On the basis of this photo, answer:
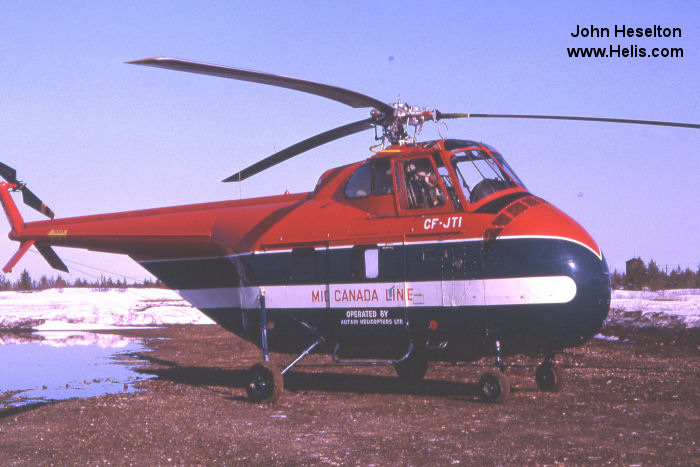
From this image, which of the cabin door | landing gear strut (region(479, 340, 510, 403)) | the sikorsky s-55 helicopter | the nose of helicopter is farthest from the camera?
the cabin door

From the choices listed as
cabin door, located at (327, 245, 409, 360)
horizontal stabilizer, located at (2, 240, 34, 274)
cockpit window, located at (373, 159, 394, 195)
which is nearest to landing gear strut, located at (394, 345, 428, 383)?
cabin door, located at (327, 245, 409, 360)

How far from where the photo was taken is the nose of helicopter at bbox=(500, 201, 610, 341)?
398 inches

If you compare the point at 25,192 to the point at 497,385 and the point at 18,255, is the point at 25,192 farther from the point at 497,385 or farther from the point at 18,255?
the point at 497,385

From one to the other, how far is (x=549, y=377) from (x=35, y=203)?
43.1 ft

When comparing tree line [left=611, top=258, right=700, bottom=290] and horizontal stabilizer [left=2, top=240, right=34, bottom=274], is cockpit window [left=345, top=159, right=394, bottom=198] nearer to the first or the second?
horizontal stabilizer [left=2, top=240, right=34, bottom=274]

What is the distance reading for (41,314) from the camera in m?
33.1

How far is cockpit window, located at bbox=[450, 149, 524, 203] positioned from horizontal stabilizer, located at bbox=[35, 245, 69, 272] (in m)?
10.4

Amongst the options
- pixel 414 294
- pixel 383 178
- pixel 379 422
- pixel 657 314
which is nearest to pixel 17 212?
pixel 383 178

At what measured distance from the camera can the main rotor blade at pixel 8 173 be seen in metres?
17.2

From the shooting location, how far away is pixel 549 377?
11.8 metres

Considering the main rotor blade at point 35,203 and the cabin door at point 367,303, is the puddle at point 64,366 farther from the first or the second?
the cabin door at point 367,303

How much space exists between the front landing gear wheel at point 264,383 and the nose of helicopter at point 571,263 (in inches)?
182

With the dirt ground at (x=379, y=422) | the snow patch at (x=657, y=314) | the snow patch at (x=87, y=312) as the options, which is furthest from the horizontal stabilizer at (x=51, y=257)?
the snow patch at (x=657, y=314)

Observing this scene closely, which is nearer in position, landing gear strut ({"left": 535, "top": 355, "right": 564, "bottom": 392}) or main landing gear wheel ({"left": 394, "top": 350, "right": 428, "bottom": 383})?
landing gear strut ({"left": 535, "top": 355, "right": 564, "bottom": 392})
